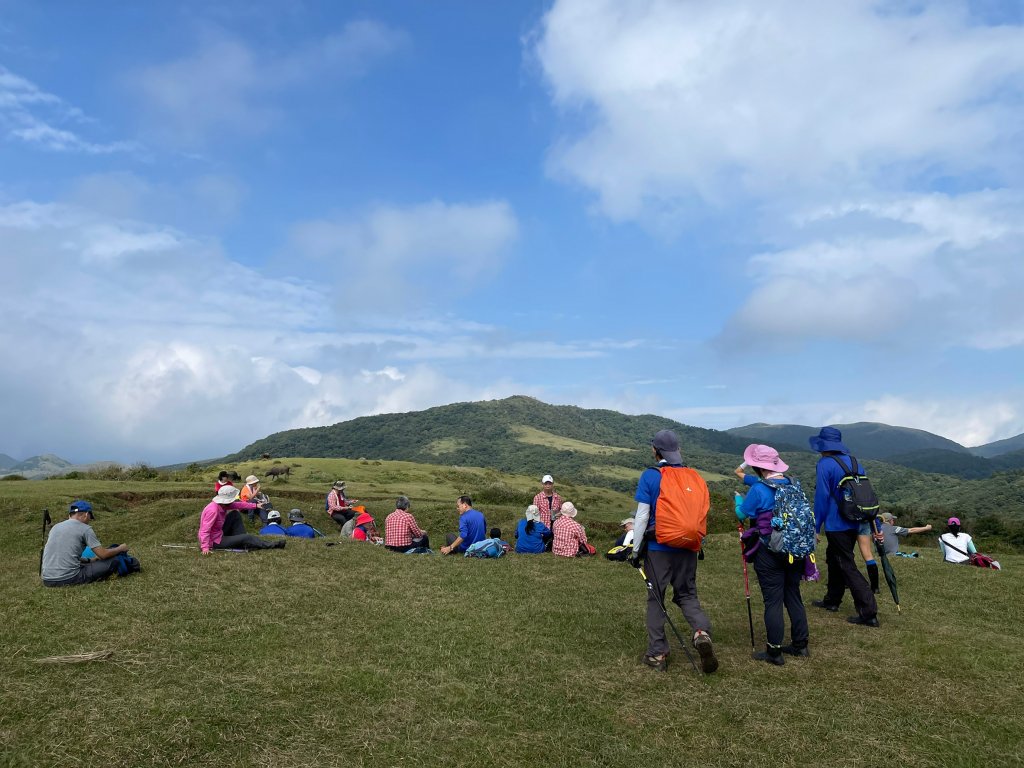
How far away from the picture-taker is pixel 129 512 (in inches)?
882

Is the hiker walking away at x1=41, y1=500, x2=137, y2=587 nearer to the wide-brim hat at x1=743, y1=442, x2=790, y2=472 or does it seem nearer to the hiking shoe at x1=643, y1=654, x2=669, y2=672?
the hiking shoe at x1=643, y1=654, x2=669, y2=672

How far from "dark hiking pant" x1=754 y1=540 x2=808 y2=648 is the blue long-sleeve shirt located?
2.28m

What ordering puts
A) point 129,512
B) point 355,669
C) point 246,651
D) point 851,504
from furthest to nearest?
1. point 129,512
2. point 851,504
3. point 246,651
4. point 355,669

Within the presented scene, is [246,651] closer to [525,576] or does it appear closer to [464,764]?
[464,764]

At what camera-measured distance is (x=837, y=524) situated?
10.1 meters

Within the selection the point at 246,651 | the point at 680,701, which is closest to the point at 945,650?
the point at 680,701

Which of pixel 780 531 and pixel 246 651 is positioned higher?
pixel 780 531

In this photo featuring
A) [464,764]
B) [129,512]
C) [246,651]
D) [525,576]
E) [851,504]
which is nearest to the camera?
[464,764]

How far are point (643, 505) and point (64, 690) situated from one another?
6590 mm

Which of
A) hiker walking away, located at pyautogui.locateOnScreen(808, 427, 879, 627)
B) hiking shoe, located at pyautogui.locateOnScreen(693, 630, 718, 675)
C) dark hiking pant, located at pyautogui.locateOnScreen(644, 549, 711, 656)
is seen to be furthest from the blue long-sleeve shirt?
hiking shoe, located at pyautogui.locateOnScreen(693, 630, 718, 675)

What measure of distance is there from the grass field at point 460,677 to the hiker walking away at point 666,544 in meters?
0.50

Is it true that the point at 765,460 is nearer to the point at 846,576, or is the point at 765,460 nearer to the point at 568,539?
the point at 846,576

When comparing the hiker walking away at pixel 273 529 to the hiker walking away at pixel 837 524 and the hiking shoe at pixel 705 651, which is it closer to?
the hiking shoe at pixel 705 651

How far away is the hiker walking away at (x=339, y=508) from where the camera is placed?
22703mm
